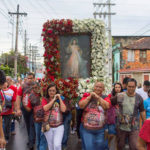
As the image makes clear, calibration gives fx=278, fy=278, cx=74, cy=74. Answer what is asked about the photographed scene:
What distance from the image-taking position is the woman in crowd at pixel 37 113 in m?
5.51

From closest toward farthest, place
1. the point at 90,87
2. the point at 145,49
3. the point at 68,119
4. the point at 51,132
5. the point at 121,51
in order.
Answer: the point at 51,132 → the point at 68,119 → the point at 90,87 → the point at 145,49 → the point at 121,51

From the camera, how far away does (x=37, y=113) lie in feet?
18.1

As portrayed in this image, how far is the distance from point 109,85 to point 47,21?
2.56m

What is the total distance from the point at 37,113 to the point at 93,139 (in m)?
1.21

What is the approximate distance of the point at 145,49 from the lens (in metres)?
39.7

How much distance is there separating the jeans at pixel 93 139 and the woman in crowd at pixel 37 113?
0.95 meters

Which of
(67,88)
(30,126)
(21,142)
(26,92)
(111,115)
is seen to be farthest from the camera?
(21,142)

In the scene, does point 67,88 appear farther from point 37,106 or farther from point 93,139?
point 93,139

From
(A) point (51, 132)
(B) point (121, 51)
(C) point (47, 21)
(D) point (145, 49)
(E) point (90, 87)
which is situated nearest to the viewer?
(A) point (51, 132)

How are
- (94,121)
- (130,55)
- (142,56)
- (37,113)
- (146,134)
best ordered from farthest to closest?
1. (130,55)
2. (142,56)
3. (37,113)
4. (94,121)
5. (146,134)

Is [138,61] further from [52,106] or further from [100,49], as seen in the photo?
[52,106]

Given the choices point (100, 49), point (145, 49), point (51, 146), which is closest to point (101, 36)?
point (100, 49)

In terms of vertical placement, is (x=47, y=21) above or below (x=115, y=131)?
above

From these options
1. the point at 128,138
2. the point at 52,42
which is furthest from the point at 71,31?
the point at 128,138
